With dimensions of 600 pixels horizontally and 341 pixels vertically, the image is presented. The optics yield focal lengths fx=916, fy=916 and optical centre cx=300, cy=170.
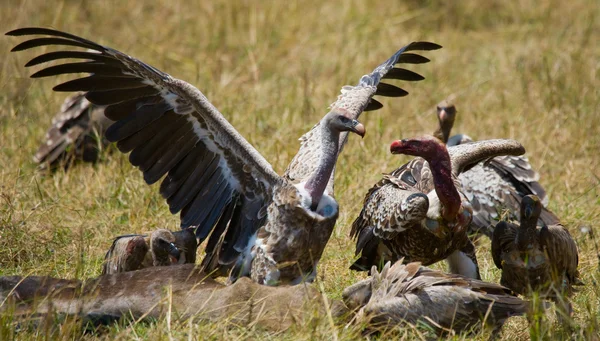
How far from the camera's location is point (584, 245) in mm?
6000

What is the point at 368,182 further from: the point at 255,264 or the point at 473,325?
the point at 473,325

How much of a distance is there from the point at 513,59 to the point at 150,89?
18.4 feet

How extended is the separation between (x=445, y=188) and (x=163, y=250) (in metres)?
1.64

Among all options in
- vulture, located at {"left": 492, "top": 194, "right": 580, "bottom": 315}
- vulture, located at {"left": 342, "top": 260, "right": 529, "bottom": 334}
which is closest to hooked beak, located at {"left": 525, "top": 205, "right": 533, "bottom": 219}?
vulture, located at {"left": 492, "top": 194, "right": 580, "bottom": 315}

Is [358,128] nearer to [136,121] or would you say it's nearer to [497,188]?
[136,121]

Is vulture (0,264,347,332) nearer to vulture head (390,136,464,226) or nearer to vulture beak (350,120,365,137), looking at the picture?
vulture beak (350,120,365,137)

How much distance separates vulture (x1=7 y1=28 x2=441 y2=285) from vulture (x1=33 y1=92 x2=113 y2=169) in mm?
2391

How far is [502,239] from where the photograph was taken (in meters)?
5.15

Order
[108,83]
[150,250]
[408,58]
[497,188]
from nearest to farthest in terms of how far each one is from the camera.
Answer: [108,83], [150,250], [408,58], [497,188]

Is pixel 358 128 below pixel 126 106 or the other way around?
below

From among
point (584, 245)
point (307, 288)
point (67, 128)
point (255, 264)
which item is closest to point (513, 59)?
point (584, 245)

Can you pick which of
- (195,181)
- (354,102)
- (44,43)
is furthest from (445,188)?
(44,43)

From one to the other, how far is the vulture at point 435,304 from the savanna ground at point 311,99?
0.42 feet

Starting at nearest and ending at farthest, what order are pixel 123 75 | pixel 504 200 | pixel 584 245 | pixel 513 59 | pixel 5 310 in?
pixel 5 310 < pixel 123 75 < pixel 584 245 < pixel 504 200 < pixel 513 59
